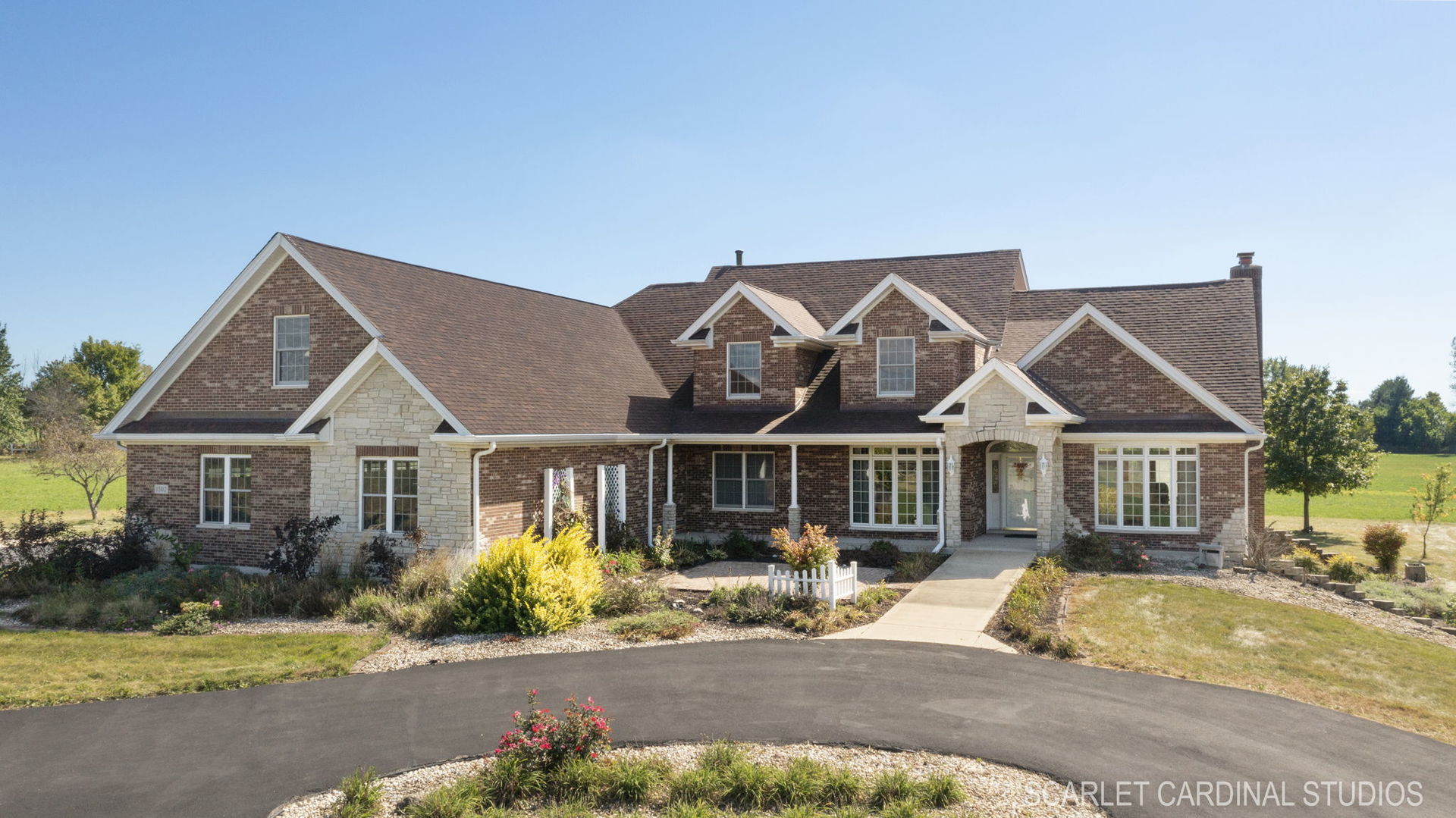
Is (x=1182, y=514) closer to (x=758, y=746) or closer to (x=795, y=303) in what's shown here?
(x=795, y=303)

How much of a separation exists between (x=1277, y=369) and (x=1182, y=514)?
30485 millimetres

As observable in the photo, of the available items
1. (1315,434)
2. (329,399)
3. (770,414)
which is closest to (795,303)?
(770,414)

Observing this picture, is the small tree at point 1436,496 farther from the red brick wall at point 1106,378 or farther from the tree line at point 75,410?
the tree line at point 75,410

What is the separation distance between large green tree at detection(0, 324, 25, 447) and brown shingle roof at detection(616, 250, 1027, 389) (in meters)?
43.1

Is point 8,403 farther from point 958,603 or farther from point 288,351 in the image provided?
point 958,603

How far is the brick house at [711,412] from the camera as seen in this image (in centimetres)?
1822

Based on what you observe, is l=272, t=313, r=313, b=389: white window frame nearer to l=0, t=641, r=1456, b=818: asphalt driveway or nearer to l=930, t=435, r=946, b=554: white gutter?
l=0, t=641, r=1456, b=818: asphalt driveway

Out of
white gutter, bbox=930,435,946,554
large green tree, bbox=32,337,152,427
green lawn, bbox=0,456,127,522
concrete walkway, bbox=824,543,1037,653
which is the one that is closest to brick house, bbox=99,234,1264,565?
white gutter, bbox=930,435,946,554

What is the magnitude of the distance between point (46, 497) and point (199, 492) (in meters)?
28.9

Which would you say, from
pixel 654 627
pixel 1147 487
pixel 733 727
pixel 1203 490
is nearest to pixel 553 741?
pixel 733 727

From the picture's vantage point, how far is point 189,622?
14.9 meters

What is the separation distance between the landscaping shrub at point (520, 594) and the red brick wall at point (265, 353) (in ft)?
23.6

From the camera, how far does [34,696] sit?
11180 mm

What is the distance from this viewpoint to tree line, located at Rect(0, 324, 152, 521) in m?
31.2
